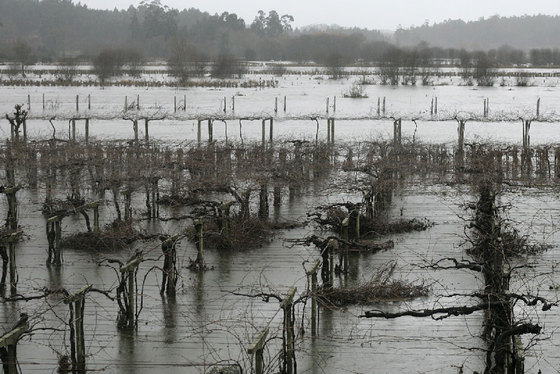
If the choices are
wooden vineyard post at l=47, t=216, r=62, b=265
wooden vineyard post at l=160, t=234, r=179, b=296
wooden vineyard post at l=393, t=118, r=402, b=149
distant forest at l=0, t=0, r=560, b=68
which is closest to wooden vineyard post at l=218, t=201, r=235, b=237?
wooden vineyard post at l=47, t=216, r=62, b=265

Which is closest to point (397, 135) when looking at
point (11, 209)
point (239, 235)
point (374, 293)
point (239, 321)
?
point (239, 235)

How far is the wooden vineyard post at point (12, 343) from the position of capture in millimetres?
9258

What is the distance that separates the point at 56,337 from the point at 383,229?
8511 millimetres

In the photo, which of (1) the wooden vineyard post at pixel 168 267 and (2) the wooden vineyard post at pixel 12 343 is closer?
(2) the wooden vineyard post at pixel 12 343

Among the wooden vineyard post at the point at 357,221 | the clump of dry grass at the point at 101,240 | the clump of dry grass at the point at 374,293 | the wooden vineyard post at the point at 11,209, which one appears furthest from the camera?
the wooden vineyard post at the point at 11,209

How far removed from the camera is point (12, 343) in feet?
30.6

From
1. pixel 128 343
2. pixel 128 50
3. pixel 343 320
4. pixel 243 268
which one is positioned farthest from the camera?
pixel 128 50

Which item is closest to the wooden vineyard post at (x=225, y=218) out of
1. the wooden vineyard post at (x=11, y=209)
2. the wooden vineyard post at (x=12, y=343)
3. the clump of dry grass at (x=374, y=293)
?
the wooden vineyard post at (x=11, y=209)

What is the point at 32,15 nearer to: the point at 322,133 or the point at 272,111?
the point at 272,111

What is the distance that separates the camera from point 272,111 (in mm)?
51938

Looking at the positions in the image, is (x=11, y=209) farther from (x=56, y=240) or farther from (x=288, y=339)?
(x=288, y=339)

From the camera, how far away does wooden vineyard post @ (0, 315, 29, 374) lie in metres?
9.26

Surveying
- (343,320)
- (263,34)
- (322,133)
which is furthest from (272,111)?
(263,34)

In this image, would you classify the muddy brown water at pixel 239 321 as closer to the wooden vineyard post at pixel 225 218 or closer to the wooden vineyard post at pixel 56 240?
the wooden vineyard post at pixel 56 240
